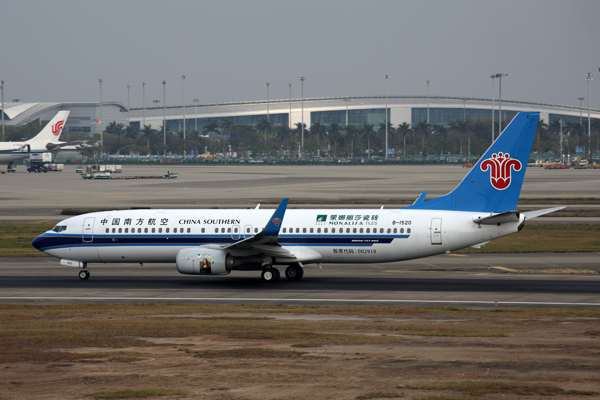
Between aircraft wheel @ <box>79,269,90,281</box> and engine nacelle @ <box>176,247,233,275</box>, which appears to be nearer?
engine nacelle @ <box>176,247,233,275</box>

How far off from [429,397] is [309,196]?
75.7m

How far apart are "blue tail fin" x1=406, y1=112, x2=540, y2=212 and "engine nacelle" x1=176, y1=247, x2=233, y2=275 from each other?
449 inches

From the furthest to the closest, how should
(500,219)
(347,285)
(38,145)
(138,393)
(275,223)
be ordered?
(38,145) → (347,285) → (500,219) → (275,223) → (138,393)

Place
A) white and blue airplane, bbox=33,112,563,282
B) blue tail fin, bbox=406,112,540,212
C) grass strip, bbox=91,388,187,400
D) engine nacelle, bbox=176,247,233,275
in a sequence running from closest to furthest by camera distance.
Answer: grass strip, bbox=91,388,187,400
engine nacelle, bbox=176,247,233,275
white and blue airplane, bbox=33,112,563,282
blue tail fin, bbox=406,112,540,212

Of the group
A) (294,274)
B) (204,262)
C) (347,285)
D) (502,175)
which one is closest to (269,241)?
(204,262)

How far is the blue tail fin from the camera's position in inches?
1315

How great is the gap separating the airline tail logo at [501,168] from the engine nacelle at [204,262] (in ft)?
44.1

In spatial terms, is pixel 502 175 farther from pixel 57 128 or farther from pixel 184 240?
pixel 57 128

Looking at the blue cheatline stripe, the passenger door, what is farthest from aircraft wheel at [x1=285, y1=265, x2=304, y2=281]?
the passenger door

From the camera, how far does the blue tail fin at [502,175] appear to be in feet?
110

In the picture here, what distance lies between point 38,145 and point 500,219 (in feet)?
474

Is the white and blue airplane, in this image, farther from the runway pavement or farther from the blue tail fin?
the runway pavement

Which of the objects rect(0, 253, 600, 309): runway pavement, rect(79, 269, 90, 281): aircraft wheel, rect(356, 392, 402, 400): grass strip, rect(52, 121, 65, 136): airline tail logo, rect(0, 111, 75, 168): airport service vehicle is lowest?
rect(0, 253, 600, 309): runway pavement

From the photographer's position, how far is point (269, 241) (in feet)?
106
